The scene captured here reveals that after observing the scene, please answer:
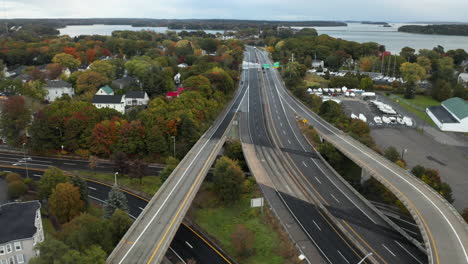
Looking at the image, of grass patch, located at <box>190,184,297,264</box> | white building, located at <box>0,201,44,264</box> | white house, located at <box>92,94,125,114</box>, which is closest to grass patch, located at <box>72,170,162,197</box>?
grass patch, located at <box>190,184,297,264</box>

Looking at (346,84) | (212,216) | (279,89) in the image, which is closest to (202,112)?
(212,216)

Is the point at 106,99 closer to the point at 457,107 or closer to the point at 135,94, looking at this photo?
the point at 135,94

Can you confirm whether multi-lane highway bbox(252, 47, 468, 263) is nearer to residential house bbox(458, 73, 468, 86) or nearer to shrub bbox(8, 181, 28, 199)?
shrub bbox(8, 181, 28, 199)

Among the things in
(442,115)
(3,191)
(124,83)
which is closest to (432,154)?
(442,115)

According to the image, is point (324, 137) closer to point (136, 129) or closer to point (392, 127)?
point (392, 127)

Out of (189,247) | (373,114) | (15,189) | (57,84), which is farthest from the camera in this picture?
A: (57,84)

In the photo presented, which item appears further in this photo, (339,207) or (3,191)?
(3,191)
